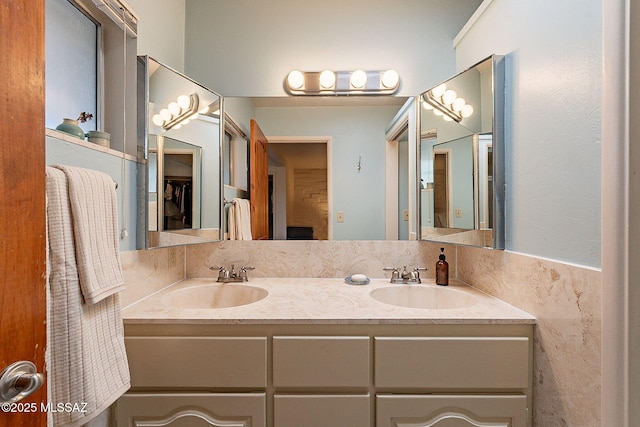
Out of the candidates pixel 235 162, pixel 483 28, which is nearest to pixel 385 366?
pixel 235 162

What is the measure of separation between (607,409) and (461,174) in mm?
941

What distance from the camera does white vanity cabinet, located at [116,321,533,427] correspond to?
3.30 ft

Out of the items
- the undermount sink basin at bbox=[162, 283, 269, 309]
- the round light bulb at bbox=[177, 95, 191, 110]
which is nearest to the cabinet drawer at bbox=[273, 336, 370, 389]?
the undermount sink basin at bbox=[162, 283, 269, 309]

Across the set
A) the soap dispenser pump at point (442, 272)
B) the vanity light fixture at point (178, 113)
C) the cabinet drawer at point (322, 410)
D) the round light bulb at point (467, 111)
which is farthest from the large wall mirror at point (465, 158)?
the vanity light fixture at point (178, 113)

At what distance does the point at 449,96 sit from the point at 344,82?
568mm

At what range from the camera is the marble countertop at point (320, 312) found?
1.01 metres

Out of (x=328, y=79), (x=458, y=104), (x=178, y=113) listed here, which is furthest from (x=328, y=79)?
(x=178, y=113)

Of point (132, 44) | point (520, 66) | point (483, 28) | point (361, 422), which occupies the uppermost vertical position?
point (483, 28)

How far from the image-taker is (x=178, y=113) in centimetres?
136

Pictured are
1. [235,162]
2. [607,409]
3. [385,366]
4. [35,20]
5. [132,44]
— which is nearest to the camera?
[35,20]

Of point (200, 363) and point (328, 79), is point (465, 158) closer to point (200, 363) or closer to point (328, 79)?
point (328, 79)

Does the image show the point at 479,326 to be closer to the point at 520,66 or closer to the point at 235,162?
the point at 520,66

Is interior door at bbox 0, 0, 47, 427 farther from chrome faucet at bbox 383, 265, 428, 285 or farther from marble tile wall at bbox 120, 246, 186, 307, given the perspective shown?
chrome faucet at bbox 383, 265, 428, 285

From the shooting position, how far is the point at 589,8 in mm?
807
